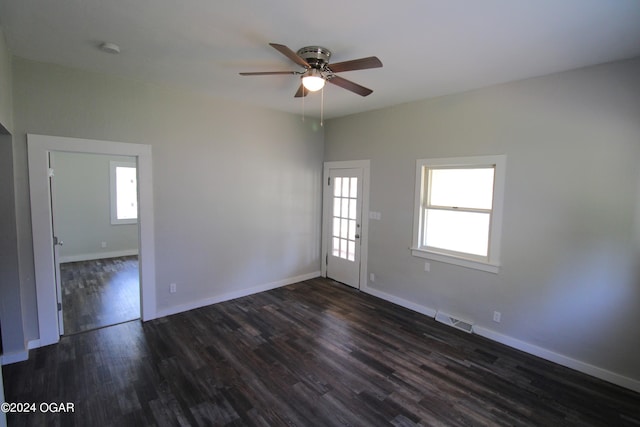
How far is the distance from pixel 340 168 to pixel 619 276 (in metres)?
3.64

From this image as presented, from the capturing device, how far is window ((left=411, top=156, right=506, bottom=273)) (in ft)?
11.2

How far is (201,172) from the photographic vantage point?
13.2 ft

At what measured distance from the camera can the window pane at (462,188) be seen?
11.6ft

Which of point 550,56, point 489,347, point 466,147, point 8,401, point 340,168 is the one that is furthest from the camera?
point 340,168

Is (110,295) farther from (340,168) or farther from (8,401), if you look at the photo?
(340,168)

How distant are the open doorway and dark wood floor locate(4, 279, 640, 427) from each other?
2.02 m

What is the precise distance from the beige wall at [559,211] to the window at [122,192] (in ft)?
21.1

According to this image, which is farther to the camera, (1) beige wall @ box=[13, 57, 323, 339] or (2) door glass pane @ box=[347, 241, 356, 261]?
(2) door glass pane @ box=[347, 241, 356, 261]

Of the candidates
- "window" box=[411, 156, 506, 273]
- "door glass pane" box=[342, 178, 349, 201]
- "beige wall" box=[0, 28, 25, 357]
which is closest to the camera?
"beige wall" box=[0, 28, 25, 357]

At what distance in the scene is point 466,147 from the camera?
3.58 metres

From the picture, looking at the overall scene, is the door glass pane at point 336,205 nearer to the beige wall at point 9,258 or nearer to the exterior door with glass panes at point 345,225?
the exterior door with glass panes at point 345,225

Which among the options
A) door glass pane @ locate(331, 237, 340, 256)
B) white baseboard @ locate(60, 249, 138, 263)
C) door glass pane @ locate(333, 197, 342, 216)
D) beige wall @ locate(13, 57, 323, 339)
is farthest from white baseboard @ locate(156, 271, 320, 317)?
white baseboard @ locate(60, 249, 138, 263)

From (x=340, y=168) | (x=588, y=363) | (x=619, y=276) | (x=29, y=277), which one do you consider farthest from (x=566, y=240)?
(x=29, y=277)

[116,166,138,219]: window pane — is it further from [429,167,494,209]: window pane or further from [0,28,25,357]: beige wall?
[429,167,494,209]: window pane
